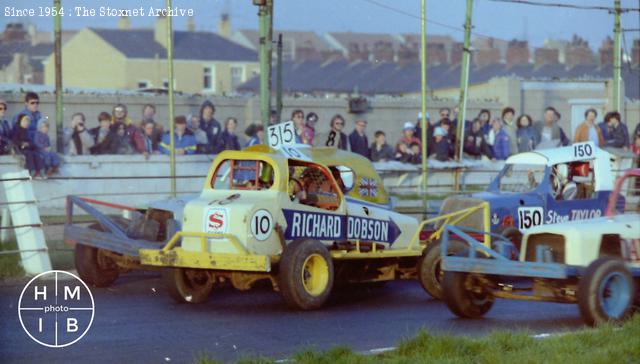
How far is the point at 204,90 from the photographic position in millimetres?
41250

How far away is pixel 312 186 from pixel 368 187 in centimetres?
107

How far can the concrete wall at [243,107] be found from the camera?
960 inches

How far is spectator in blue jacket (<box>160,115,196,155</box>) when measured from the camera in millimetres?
22516

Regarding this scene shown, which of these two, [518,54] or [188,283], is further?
[518,54]

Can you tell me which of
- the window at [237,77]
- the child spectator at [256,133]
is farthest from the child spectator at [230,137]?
the window at [237,77]

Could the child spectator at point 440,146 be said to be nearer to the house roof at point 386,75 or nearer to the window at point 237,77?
the house roof at point 386,75

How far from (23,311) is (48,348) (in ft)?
6.42

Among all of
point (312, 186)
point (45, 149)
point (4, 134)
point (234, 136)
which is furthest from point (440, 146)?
point (312, 186)

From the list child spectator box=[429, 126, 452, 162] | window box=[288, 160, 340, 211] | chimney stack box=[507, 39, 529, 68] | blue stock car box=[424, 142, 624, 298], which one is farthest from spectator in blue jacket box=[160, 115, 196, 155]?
chimney stack box=[507, 39, 529, 68]

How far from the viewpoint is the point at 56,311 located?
12102mm

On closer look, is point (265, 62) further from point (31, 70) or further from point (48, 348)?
point (31, 70)

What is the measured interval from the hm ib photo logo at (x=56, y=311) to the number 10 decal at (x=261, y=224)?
1.86 m

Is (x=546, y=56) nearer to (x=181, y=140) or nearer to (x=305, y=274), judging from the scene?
(x=181, y=140)

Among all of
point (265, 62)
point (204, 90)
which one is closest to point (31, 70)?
point (204, 90)
